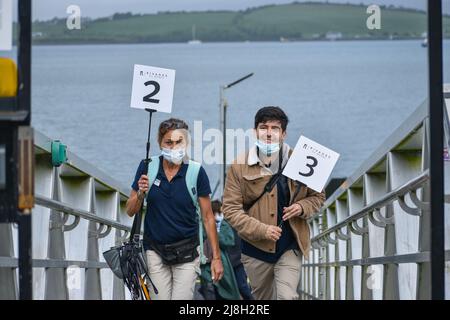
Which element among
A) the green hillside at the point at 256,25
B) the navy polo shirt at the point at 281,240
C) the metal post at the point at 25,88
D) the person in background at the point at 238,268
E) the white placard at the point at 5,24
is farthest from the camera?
the green hillside at the point at 256,25

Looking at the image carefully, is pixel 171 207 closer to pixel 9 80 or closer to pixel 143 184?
pixel 143 184

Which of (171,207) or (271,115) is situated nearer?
(171,207)

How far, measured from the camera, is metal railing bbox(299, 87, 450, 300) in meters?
7.28

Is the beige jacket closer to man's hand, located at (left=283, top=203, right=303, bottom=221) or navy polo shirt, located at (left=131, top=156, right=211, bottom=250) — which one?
man's hand, located at (left=283, top=203, right=303, bottom=221)

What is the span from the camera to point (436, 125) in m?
5.82

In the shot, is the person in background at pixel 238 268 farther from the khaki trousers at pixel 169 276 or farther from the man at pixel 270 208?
the khaki trousers at pixel 169 276

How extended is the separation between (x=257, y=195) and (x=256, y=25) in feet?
6.75

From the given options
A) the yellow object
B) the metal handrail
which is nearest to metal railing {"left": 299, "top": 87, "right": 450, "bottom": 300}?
the metal handrail

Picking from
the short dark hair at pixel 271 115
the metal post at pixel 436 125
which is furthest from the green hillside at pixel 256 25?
the metal post at pixel 436 125

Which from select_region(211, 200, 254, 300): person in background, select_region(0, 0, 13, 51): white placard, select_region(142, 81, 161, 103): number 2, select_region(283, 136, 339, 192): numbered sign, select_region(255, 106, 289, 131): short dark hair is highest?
select_region(0, 0, 13, 51): white placard

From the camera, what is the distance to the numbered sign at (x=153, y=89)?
26.0 feet

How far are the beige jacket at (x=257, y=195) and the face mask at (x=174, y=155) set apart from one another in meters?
0.42

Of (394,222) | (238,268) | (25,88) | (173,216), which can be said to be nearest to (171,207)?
(173,216)

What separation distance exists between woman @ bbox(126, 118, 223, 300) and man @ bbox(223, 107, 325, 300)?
237 millimetres
